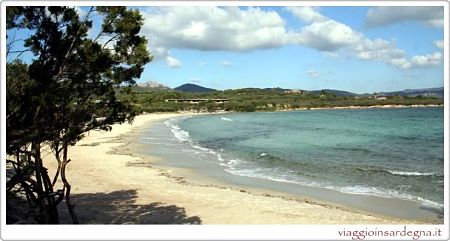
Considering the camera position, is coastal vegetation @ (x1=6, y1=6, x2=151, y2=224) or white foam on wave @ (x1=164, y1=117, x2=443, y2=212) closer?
coastal vegetation @ (x1=6, y1=6, x2=151, y2=224)

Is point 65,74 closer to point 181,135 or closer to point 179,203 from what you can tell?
point 179,203

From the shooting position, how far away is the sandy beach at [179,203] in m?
12.4

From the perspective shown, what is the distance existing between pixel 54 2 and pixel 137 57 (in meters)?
1.86

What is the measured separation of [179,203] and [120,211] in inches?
80.6

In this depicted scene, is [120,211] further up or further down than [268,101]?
further down

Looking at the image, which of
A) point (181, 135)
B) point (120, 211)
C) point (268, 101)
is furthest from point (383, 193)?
point (268, 101)

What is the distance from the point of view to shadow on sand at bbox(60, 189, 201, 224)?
11.9 m

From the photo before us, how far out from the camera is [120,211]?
516 inches

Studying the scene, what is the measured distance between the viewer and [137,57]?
8.66 metres

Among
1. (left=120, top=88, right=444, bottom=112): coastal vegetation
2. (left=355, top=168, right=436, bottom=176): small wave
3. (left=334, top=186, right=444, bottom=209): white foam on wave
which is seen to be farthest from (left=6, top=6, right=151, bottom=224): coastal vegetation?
(left=120, top=88, right=444, bottom=112): coastal vegetation

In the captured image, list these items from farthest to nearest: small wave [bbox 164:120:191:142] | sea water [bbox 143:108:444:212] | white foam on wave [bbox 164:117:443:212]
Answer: small wave [bbox 164:120:191:142] < sea water [bbox 143:108:444:212] < white foam on wave [bbox 164:117:443:212]

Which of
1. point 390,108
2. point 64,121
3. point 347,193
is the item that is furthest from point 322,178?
point 390,108

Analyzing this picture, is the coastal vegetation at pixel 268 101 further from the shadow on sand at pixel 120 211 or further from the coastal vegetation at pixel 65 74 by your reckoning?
the coastal vegetation at pixel 65 74

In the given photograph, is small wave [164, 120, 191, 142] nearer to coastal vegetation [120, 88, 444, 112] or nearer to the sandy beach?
the sandy beach
